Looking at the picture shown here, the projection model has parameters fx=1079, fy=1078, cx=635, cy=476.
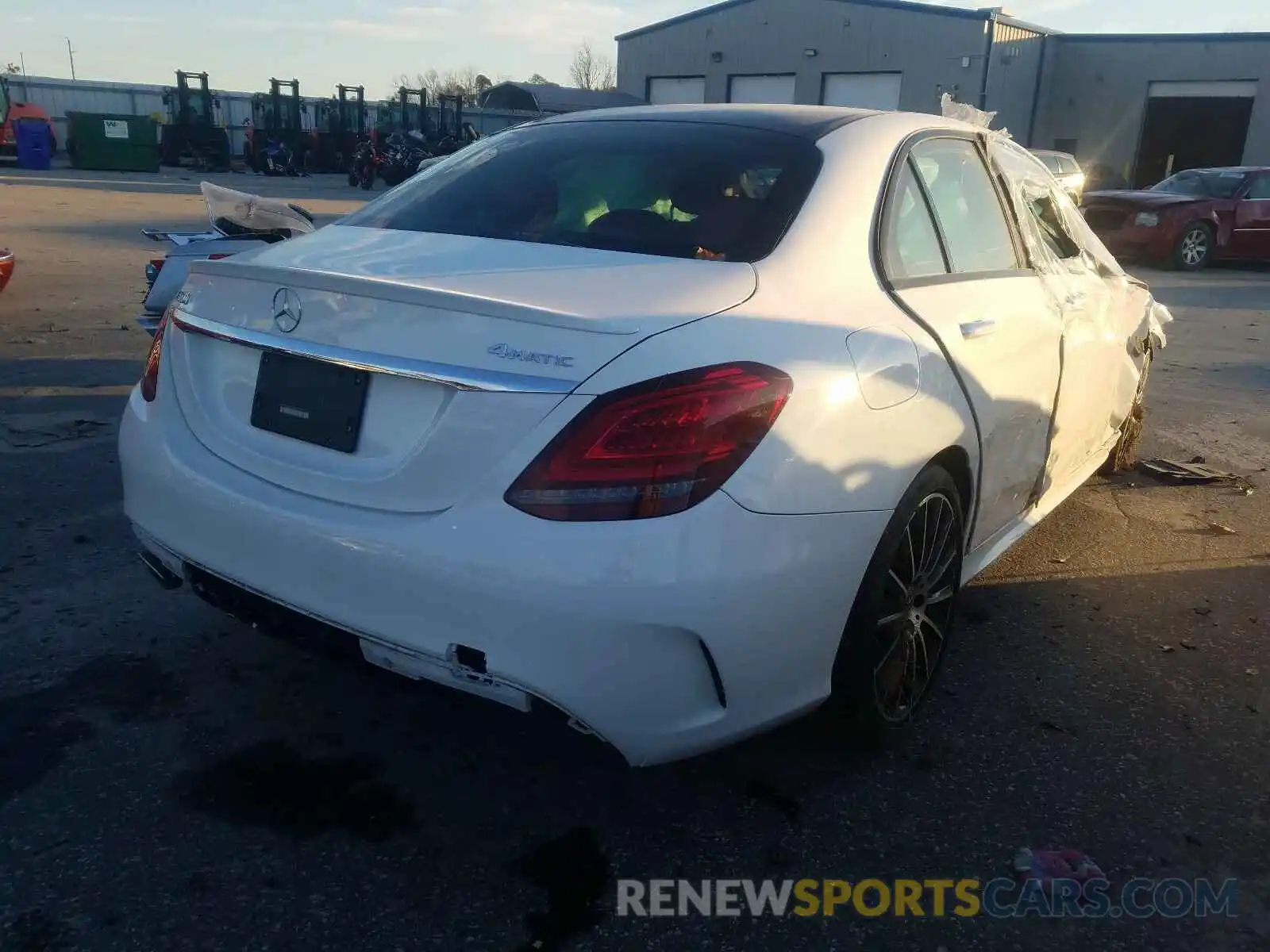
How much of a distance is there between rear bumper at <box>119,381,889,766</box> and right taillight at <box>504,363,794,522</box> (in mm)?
32

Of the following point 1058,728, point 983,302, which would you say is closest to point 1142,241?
point 983,302

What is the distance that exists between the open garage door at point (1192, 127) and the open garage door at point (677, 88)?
43.1 feet

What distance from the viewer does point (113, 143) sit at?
28.8 metres

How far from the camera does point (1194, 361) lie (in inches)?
342

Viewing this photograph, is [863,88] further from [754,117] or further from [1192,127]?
[754,117]

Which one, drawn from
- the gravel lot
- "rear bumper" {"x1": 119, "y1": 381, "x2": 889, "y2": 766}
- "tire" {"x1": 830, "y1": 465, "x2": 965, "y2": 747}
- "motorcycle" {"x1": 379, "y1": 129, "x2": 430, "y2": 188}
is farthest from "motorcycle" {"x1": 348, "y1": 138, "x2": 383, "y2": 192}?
"rear bumper" {"x1": 119, "y1": 381, "x2": 889, "y2": 766}

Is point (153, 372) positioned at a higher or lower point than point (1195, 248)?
higher

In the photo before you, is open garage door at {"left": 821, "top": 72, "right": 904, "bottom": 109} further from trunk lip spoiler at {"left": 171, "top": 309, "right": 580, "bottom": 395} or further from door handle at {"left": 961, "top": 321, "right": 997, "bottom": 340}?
trunk lip spoiler at {"left": 171, "top": 309, "right": 580, "bottom": 395}

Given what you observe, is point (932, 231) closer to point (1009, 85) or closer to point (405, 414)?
point (405, 414)

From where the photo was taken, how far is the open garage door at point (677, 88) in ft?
113

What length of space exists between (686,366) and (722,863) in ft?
3.62

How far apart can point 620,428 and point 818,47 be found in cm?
3284

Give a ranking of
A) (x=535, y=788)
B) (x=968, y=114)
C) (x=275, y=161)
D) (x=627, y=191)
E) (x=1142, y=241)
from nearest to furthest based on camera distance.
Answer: (x=535, y=788) → (x=627, y=191) → (x=968, y=114) → (x=1142, y=241) → (x=275, y=161)

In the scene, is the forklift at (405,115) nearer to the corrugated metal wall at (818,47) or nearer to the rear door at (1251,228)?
the corrugated metal wall at (818,47)
